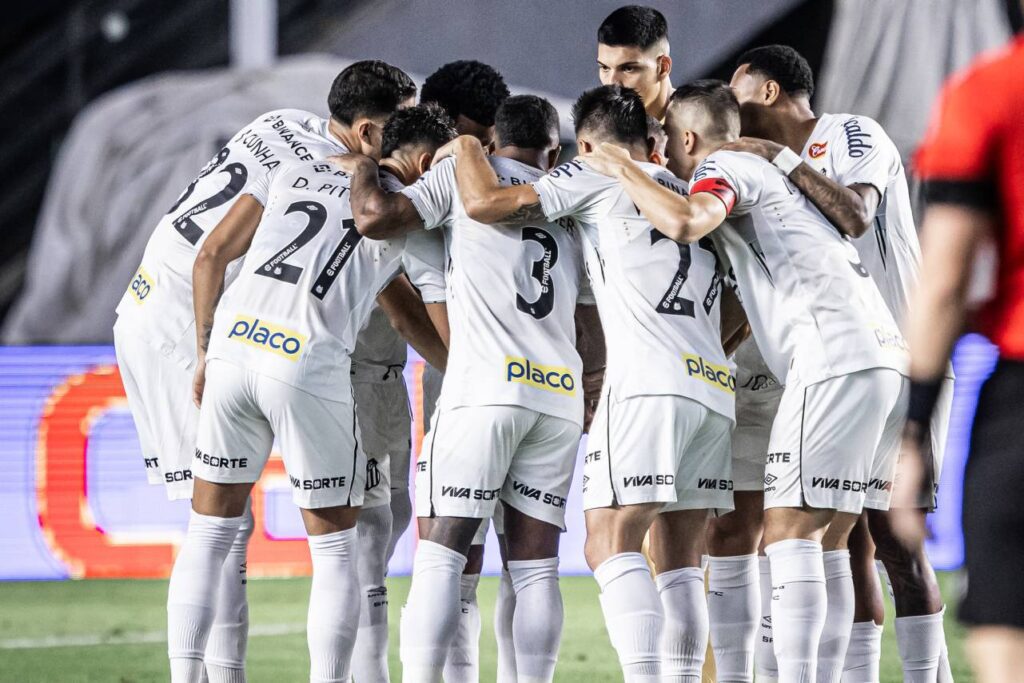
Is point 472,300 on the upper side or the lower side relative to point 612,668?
upper

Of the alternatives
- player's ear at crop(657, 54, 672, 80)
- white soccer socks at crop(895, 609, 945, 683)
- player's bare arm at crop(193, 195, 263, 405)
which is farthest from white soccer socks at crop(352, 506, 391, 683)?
player's ear at crop(657, 54, 672, 80)

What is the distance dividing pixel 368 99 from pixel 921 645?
2610 millimetres

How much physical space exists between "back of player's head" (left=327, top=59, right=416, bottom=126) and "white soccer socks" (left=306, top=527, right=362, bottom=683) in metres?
1.48

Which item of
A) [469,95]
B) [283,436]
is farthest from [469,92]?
[283,436]

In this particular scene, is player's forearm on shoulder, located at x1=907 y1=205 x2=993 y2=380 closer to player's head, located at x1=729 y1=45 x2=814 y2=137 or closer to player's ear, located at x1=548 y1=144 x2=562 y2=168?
player's ear, located at x1=548 y1=144 x2=562 y2=168

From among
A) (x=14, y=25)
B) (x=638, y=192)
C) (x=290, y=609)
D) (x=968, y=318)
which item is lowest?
(x=290, y=609)

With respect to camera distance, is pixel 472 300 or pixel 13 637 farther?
pixel 13 637

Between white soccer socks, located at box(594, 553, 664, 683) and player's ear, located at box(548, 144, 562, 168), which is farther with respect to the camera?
player's ear, located at box(548, 144, 562, 168)

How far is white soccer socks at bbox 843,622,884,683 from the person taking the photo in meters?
4.37

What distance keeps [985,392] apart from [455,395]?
2.02m

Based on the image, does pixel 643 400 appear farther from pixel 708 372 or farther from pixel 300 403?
pixel 300 403

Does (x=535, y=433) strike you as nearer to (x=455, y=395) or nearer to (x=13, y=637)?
(x=455, y=395)

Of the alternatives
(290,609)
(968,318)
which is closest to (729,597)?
(968,318)

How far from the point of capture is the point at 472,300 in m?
3.82
